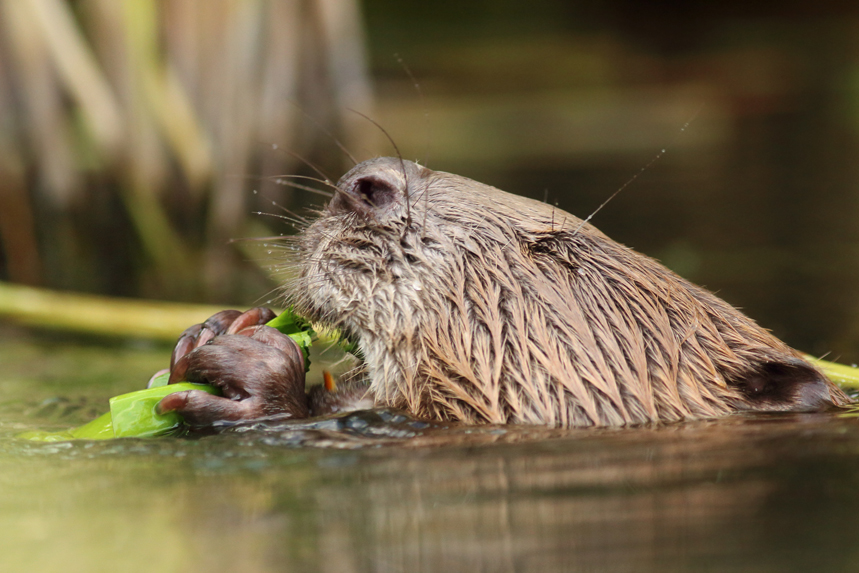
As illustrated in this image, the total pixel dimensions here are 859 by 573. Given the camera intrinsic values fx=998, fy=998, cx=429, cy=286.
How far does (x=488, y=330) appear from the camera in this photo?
237 cm

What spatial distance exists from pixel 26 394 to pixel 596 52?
15.4 meters

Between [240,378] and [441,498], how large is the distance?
0.79 m

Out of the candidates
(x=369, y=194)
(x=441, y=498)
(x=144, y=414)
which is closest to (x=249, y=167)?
(x=369, y=194)

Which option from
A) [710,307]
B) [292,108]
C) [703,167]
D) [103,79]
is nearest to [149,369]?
[710,307]

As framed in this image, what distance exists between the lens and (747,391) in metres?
2.50

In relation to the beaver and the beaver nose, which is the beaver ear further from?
the beaver nose

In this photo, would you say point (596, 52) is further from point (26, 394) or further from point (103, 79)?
point (26, 394)

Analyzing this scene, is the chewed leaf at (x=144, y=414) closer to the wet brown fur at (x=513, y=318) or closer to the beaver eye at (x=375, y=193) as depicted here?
Result: the wet brown fur at (x=513, y=318)

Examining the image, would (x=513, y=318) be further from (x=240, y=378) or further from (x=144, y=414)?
(x=144, y=414)

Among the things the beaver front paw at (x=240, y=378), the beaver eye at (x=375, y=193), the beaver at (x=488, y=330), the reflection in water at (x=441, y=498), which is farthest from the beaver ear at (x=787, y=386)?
the beaver front paw at (x=240, y=378)

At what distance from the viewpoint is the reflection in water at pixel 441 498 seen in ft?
4.62

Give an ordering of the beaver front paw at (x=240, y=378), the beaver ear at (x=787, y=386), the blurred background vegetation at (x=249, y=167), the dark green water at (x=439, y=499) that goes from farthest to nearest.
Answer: the blurred background vegetation at (x=249, y=167), the beaver ear at (x=787, y=386), the beaver front paw at (x=240, y=378), the dark green water at (x=439, y=499)

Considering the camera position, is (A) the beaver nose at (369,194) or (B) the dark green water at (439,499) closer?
(B) the dark green water at (439,499)

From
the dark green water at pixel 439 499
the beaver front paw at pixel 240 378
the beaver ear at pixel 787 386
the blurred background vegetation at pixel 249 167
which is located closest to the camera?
the dark green water at pixel 439 499
